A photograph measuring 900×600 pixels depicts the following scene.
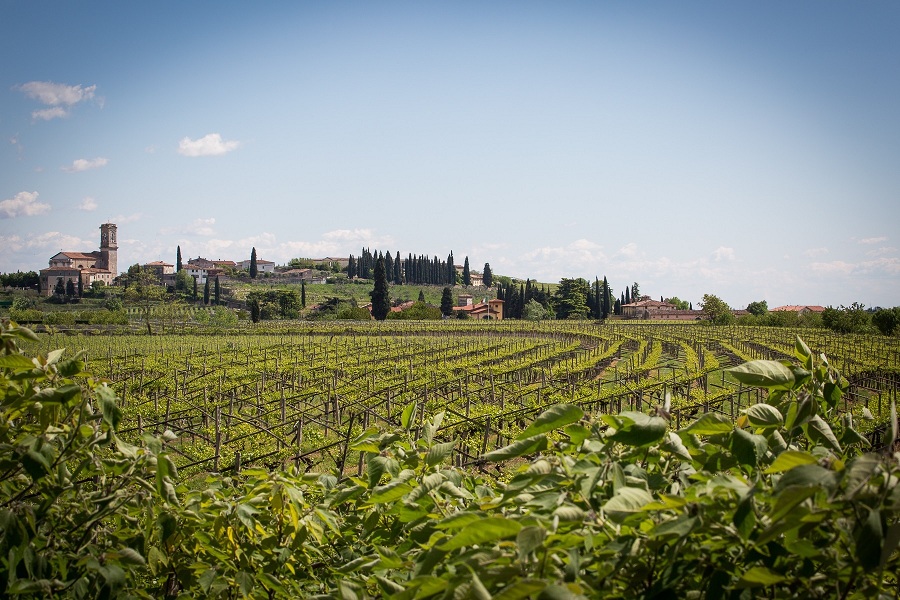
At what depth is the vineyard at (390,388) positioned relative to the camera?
11883 millimetres

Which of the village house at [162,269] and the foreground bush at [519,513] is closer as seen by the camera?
the foreground bush at [519,513]

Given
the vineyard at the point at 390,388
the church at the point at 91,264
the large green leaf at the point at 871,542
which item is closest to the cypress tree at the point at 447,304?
the vineyard at the point at 390,388

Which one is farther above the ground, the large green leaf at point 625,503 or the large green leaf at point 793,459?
the large green leaf at point 793,459

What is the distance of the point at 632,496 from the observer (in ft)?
2.97

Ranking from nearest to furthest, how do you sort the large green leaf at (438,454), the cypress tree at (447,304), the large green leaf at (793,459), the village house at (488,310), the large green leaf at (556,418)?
the large green leaf at (793,459)
the large green leaf at (556,418)
the large green leaf at (438,454)
the cypress tree at (447,304)
the village house at (488,310)

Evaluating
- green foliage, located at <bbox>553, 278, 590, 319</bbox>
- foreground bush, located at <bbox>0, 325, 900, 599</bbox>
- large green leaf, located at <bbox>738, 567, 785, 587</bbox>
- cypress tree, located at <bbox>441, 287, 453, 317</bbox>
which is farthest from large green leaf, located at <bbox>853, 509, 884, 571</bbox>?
cypress tree, located at <bbox>441, 287, 453, 317</bbox>

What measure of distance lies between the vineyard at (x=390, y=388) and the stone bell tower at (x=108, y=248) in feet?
326

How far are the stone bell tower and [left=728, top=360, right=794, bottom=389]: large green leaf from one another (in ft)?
476

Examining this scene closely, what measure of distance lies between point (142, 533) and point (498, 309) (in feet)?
293

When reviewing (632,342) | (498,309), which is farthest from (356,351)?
(498,309)

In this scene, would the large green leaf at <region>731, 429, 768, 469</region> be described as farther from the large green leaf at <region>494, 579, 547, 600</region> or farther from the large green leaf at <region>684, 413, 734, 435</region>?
the large green leaf at <region>494, 579, 547, 600</region>

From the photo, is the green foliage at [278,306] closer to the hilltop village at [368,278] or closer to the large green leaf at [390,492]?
the hilltop village at [368,278]

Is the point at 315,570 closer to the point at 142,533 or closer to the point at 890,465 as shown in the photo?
the point at 142,533

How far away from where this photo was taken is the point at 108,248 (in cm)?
12925
